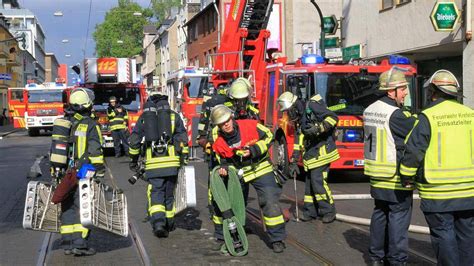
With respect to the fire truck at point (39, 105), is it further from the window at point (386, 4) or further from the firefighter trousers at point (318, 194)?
the firefighter trousers at point (318, 194)

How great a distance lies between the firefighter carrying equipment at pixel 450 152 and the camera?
5238mm

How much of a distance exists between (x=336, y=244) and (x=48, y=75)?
166 meters

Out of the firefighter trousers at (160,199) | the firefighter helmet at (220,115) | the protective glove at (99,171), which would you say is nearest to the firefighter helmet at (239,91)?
the firefighter helmet at (220,115)

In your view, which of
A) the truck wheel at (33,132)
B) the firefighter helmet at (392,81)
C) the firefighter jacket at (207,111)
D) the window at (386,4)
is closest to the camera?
the firefighter helmet at (392,81)

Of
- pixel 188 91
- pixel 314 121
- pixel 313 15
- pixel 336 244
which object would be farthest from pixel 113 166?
pixel 313 15

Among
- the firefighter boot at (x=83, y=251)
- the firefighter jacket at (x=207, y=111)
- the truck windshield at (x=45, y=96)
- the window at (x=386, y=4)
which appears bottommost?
the firefighter boot at (x=83, y=251)

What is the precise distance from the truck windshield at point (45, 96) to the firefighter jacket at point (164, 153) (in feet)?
85.1

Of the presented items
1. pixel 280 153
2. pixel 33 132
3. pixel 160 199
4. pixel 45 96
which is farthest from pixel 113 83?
pixel 33 132

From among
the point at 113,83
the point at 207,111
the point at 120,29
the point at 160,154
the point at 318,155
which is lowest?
the point at 318,155

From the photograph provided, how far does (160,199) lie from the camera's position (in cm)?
811

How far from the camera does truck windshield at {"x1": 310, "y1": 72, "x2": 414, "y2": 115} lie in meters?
13.2

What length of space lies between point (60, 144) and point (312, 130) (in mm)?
3441

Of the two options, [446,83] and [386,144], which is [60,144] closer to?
[386,144]

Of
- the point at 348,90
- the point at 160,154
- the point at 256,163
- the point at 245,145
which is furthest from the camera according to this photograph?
the point at 348,90
